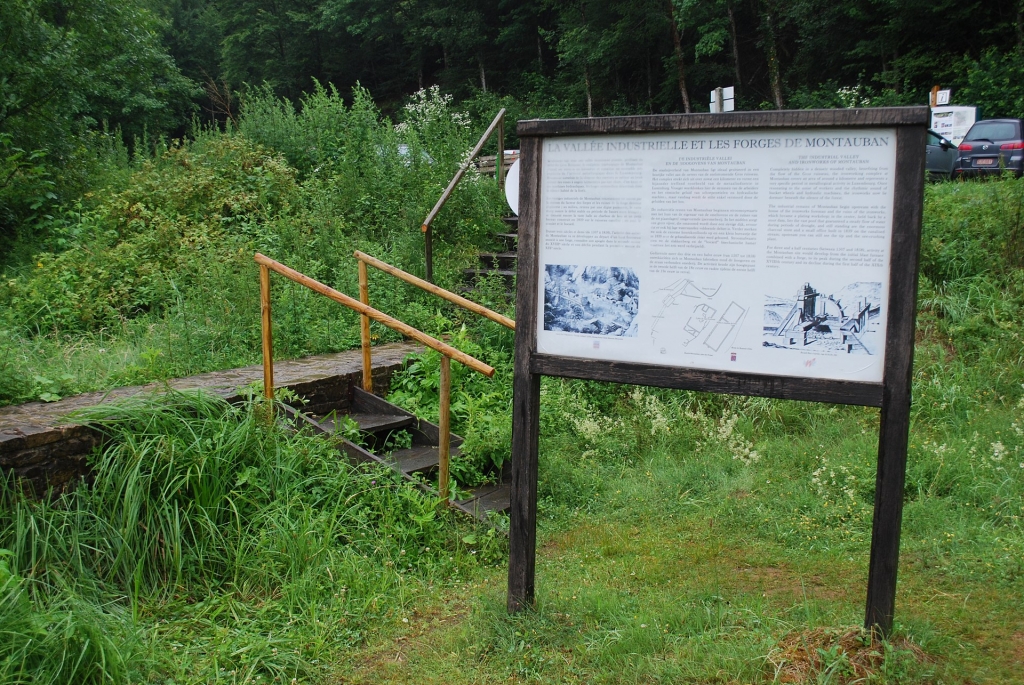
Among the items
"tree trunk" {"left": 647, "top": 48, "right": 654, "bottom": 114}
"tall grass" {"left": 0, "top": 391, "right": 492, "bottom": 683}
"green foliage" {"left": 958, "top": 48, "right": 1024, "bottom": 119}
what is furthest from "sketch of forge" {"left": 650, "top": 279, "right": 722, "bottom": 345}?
"tree trunk" {"left": 647, "top": 48, "right": 654, "bottom": 114}

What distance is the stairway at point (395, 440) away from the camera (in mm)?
5383

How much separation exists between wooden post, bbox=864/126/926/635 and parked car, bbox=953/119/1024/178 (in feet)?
44.9

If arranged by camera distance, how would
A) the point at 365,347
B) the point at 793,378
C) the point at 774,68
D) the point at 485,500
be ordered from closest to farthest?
the point at 793,378
the point at 485,500
the point at 365,347
the point at 774,68

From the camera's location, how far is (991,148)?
1520cm

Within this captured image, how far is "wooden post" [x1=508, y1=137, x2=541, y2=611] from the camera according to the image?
3447mm

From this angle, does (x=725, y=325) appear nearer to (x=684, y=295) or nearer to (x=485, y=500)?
(x=684, y=295)

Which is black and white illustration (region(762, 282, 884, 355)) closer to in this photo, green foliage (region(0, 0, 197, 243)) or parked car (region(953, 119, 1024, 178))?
green foliage (region(0, 0, 197, 243))

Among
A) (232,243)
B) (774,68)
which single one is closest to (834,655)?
(232,243)

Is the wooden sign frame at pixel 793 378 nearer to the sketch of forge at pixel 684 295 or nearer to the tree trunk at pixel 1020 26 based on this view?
the sketch of forge at pixel 684 295

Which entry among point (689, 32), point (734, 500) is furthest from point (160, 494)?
point (689, 32)

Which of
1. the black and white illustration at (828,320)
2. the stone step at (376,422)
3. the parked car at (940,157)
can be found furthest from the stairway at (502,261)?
the parked car at (940,157)

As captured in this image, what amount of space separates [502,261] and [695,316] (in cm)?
780

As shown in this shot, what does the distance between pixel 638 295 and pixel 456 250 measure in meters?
7.69

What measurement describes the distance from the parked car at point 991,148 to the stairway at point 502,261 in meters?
8.84
